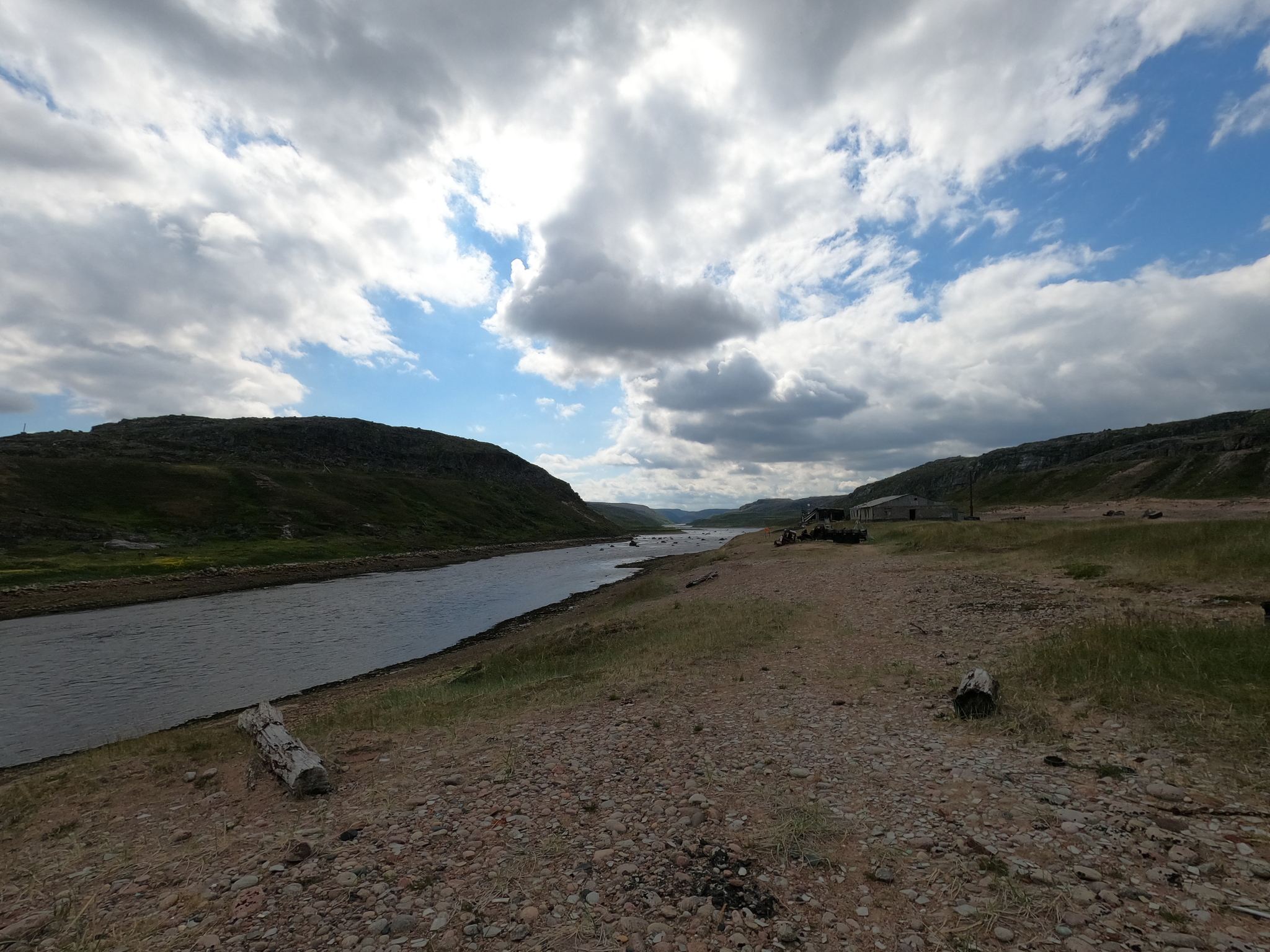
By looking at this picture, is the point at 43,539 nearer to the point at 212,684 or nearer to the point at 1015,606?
the point at 212,684

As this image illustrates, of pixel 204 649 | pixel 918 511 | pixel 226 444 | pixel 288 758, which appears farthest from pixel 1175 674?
pixel 226 444

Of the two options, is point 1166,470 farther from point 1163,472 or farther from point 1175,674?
point 1175,674

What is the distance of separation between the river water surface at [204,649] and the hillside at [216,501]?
867 inches

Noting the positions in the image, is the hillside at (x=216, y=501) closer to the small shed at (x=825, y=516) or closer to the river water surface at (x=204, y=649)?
the river water surface at (x=204, y=649)

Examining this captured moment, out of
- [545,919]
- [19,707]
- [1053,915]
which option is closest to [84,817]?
[545,919]

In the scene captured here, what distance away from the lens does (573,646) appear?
77.2ft

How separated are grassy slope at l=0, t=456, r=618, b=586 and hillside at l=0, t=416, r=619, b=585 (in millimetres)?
281

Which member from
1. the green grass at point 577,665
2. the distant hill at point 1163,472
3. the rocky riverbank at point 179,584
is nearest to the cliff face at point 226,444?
the rocky riverbank at point 179,584

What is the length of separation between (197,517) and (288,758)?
103 m

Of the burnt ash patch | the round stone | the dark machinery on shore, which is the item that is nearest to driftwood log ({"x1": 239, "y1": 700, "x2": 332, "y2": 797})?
the round stone

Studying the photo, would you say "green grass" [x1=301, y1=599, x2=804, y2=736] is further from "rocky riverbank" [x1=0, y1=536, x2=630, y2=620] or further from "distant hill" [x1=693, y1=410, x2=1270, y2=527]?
"distant hill" [x1=693, y1=410, x2=1270, y2=527]

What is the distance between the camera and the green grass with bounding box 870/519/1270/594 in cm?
1817

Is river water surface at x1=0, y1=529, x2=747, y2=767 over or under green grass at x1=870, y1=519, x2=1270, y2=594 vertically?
under

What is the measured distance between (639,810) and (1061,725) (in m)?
7.57
